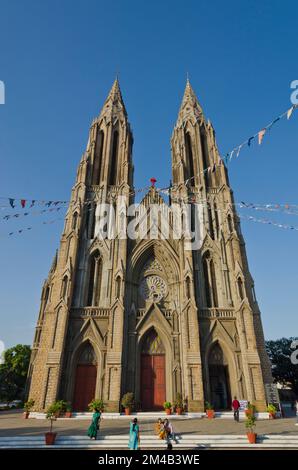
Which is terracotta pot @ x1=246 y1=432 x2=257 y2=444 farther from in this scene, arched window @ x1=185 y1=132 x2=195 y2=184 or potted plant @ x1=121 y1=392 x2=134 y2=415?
arched window @ x1=185 y1=132 x2=195 y2=184

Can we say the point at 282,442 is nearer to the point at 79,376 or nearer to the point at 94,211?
the point at 79,376

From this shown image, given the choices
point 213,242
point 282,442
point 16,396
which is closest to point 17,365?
point 16,396

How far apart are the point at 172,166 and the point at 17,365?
106 feet

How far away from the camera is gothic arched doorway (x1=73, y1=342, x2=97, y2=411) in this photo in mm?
20578

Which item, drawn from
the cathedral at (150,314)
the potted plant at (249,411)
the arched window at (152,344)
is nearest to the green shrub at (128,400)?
the cathedral at (150,314)

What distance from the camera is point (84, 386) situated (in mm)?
20984

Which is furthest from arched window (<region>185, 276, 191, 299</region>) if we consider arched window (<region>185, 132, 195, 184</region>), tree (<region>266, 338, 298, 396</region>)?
tree (<region>266, 338, 298, 396</region>)

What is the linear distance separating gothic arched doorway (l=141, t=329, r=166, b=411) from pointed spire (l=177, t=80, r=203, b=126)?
26.0 meters

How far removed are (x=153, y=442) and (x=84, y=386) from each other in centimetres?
1083

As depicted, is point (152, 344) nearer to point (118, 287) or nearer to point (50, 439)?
point (118, 287)

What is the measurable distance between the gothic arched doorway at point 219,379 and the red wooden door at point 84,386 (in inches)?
337

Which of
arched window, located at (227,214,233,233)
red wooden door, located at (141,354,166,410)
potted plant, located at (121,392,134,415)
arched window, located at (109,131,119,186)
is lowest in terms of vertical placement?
potted plant, located at (121,392,134,415)

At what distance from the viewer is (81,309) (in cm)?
2286

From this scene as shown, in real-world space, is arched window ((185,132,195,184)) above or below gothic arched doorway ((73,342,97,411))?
A: above
